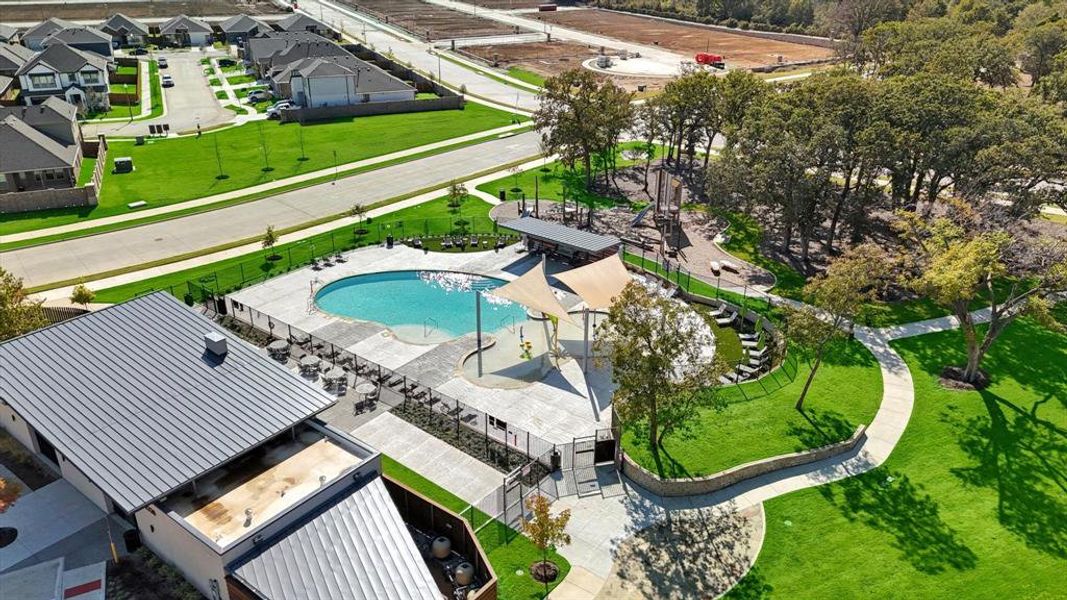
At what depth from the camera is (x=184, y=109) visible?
10038 cm

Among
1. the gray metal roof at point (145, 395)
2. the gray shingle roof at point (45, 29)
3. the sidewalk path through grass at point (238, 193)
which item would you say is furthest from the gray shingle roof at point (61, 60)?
the gray metal roof at point (145, 395)

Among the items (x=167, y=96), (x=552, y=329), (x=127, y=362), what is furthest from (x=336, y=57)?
(x=127, y=362)

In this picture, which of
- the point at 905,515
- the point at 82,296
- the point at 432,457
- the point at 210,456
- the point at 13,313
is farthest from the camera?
the point at 82,296

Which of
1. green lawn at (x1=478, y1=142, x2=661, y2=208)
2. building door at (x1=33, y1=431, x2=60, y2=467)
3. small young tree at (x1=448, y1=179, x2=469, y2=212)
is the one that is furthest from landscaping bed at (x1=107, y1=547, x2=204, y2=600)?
green lawn at (x1=478, y1=142, x2=661, y2=208)

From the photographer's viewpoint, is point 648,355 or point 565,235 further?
point 565,235

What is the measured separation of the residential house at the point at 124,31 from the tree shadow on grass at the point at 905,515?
16214 centimetres

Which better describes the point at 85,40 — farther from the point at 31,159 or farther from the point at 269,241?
the point at 269,241

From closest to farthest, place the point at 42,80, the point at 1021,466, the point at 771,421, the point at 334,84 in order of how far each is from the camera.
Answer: the point at 1021,466, the point at 771,421, the point at 42,80, the point at 334,84

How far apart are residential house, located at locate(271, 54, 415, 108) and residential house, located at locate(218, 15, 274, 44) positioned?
155 feet

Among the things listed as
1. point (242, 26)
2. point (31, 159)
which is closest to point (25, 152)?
point (31, 159)

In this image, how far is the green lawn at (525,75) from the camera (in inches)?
4775

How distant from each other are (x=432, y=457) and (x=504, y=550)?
6.88m

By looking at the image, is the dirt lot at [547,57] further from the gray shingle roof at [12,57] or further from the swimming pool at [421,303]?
the swimming pool at [421,303]

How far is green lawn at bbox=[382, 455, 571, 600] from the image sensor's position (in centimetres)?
2581
